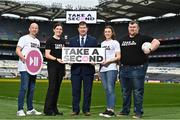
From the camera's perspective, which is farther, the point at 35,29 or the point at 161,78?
the point at 161,78

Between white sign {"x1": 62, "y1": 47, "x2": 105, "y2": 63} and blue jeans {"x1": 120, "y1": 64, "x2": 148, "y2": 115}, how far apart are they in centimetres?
61

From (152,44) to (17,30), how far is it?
69.0 m

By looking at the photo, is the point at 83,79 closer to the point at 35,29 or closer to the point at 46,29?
the point at 35,29

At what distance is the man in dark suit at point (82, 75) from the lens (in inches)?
406

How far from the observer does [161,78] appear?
2432 inches

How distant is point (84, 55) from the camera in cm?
1037

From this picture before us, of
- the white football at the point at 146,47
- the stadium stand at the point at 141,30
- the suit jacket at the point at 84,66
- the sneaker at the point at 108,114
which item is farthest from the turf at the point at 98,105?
the stadium stand at the point at 141,30

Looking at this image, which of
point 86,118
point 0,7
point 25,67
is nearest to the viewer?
point 86,118

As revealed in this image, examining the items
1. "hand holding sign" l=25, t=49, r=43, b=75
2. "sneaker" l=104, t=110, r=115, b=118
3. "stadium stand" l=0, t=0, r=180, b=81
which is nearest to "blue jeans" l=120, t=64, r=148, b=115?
"sneaker" l=104, t=110, r=115, b=118

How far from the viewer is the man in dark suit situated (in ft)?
33.9

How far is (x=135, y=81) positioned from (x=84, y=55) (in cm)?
142

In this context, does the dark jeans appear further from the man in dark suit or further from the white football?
Answer: the white football

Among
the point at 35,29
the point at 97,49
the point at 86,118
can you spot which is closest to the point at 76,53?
the point at 97,49

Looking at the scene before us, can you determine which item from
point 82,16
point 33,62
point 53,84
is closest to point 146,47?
point 53,84
